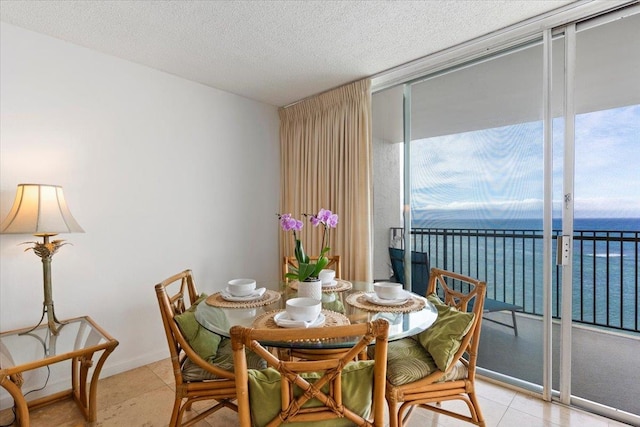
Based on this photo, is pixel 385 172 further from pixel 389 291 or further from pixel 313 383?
pixel 313 383

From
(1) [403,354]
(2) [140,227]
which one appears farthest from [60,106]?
(1) [403,354]

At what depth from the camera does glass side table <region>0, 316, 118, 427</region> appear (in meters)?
1.60

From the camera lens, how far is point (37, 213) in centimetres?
189

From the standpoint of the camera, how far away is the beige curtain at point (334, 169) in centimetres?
299

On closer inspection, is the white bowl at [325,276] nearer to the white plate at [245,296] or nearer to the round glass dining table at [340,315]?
the round glass dining table at [340,315]

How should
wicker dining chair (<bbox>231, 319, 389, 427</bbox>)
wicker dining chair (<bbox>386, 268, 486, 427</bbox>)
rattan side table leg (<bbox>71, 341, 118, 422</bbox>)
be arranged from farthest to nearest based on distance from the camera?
rattan side table leg (<bbox>71, 341, 118, 422</bbox>) < wicker dining chair (<bbox>386, 268, 486, 427</bbox>) < wicker dining chair (<bbox>231, 319, 389, 427</bbox>)

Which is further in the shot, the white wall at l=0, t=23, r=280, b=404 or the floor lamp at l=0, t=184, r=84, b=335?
the white wall at l=0, t=23, r=280, b=404

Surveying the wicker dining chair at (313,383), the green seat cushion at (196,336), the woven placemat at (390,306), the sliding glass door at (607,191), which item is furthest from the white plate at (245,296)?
the sliding glass door at (607,191)

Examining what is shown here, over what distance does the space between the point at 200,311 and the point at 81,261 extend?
1335mm

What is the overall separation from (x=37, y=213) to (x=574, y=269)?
333cm

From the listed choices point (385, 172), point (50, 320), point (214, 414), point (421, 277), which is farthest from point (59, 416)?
point (385, 172)

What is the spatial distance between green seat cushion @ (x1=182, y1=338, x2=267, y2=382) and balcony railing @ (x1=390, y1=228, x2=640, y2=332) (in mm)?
1752

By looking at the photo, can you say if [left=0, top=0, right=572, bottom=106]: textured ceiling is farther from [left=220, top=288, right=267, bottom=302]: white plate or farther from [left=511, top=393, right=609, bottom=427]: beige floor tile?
[left=511, top=393, right=609, bottom=427]: beige floor tile

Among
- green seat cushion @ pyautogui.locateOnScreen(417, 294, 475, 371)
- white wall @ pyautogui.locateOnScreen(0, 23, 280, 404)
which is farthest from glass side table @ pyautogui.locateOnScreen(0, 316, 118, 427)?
green seat cushion @ pyautogui.locateOnScreen(417, 294, 475, 371)
